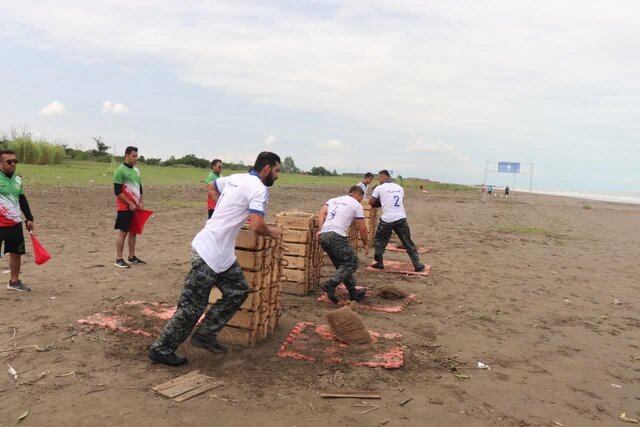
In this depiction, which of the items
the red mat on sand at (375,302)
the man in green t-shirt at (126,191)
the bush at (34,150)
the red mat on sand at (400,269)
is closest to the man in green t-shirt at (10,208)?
the man in green t-shirt at (126,191)

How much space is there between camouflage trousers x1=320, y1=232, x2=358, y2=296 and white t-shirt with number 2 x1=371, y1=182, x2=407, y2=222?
8.92 ft

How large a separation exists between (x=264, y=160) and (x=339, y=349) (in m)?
2.28

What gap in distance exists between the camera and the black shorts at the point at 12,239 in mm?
6477

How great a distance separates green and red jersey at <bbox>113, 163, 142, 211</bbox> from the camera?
26.8 ft

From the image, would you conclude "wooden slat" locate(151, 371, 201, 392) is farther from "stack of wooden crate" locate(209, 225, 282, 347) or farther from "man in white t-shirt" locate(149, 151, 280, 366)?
"stack of wooden crate" locate(209, 225, 282, 347)

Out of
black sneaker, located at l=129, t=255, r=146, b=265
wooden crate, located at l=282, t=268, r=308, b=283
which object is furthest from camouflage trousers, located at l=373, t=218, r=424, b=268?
black sneaker, located at l=129, t=255, r=146, b=265

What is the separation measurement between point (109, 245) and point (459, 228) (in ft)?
42.5

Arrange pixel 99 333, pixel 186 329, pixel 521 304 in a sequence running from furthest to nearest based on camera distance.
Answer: pixel 521 304
pixel 99 333
pixel 186 329

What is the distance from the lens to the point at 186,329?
4754mm

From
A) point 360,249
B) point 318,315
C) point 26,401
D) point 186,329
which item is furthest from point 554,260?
point 26,401

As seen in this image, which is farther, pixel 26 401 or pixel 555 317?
pixel 555 317

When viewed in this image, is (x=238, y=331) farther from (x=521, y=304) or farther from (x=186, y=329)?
(x=521, y=304)

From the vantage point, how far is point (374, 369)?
5.03 meters

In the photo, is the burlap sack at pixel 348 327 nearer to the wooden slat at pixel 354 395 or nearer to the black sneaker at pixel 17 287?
the wooden slat at pixel 354 395
